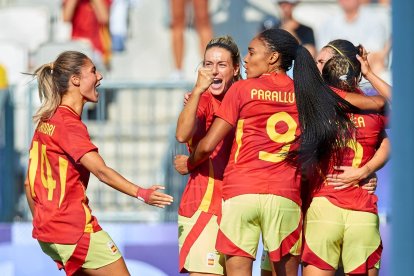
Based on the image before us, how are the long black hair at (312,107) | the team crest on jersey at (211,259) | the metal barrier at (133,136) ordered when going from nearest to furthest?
the long black hair at (312,107) → the team crest on jersey at (211,259) → the metal barrier at (133,136)

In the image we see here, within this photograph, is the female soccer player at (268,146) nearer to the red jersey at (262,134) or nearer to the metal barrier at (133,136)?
the red jersey at (262,134)

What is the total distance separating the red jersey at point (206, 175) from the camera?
637 cm

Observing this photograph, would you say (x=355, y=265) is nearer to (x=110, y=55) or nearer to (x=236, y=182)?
(x=236, y=182)

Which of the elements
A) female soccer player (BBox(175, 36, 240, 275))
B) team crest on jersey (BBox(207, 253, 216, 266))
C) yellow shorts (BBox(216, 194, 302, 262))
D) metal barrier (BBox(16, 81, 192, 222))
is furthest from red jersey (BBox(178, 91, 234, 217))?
metal barrier (BBox(16, 81, 192, 222))

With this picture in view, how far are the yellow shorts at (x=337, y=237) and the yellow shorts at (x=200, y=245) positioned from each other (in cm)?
53

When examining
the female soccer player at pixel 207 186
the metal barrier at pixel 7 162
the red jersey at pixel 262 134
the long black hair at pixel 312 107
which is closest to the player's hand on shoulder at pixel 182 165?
the female soccer player at pixel 207 186

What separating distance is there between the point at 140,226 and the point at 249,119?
2463mm

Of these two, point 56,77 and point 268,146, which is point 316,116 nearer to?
point 268,146

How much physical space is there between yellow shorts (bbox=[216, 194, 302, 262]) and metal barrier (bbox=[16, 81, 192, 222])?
3450mm

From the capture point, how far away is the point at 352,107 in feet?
20.5

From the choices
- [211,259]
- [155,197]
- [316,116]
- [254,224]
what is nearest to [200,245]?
[211,259]

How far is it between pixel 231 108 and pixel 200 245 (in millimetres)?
907

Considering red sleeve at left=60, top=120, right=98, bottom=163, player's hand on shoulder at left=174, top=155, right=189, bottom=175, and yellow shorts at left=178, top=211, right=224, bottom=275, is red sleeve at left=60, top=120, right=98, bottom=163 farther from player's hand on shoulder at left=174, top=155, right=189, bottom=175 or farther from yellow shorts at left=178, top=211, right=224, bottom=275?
yellow shorts at left=178, top=211, right=224, bottom=275

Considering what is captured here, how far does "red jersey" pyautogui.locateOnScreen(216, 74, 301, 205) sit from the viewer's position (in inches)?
233
